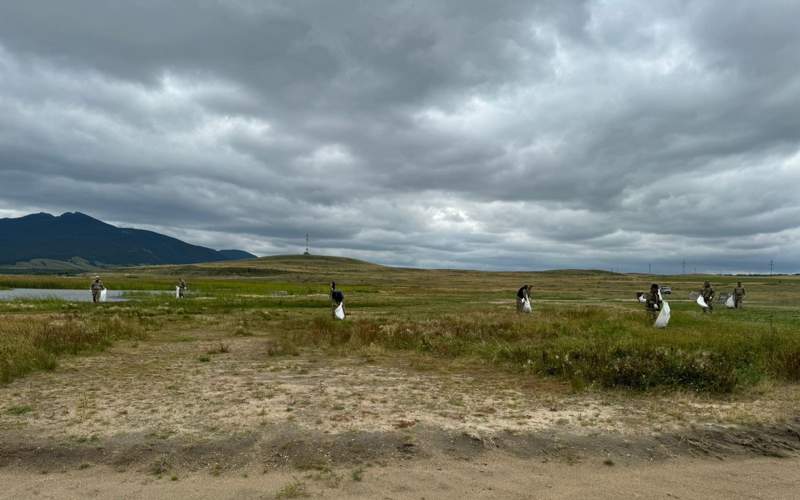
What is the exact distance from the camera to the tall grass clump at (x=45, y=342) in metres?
12.6

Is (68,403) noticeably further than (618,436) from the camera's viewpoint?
Yes

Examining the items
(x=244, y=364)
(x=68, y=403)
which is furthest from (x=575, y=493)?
(x=244, y=364)

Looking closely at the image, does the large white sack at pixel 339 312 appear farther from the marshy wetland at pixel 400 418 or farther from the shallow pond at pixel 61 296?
the shallow pond at pixel 61 296

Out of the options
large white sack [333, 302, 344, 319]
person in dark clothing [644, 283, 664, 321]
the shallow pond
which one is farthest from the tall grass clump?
the shallow pond

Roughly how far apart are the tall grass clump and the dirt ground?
82 centimetres

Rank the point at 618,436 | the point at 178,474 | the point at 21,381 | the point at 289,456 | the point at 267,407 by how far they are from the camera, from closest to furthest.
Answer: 1. the point at 178,474
2. the point at 289,456
3. the point at 618,436
4. the point at 267,407
5. the point at 21,381

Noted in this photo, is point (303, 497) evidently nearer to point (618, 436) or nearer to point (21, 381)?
point (618, 436)

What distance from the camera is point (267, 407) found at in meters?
9.59

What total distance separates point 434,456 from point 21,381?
9.87 meters

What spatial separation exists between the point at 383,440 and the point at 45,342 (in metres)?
13.2

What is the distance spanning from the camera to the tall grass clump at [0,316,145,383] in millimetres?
12570

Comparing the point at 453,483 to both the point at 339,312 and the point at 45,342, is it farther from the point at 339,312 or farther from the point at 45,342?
the point at 339,312

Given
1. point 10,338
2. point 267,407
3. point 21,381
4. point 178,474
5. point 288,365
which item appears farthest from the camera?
point 10,338

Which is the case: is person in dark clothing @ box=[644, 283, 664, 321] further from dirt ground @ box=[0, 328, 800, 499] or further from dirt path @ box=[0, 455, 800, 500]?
dirt path @ box=[0, 455, 800, 500]
